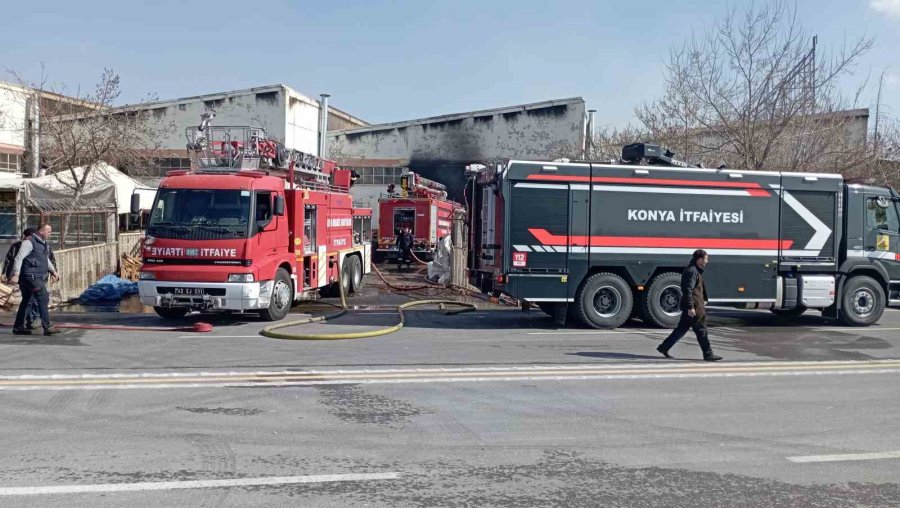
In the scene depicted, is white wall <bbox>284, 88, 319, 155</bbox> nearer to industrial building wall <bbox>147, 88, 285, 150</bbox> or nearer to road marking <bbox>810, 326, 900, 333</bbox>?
industrial building wall <bbox>147, 88, 285, 150</bbox>

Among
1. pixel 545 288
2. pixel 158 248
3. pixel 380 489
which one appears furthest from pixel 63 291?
pixel 380 489

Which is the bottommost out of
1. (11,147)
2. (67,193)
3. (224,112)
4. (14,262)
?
(14,262)

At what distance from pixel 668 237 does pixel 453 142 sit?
3010 centimetres

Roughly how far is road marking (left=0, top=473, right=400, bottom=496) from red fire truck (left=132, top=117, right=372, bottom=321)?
8.47m

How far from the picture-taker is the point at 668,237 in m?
15.2

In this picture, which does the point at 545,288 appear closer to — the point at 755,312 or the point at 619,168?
the point at 619,168

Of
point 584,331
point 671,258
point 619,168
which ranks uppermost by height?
point 619,168

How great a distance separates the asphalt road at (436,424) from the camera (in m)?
5.59

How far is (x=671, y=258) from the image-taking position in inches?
600

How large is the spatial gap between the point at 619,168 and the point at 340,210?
732 centimetres

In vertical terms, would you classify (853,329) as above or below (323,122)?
below

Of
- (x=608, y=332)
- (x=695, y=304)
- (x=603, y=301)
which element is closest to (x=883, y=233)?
(x=603, y=301)

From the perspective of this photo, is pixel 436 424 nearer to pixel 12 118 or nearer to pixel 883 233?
pixel 883 233

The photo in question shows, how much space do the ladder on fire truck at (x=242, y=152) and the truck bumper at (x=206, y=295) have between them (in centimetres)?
252
